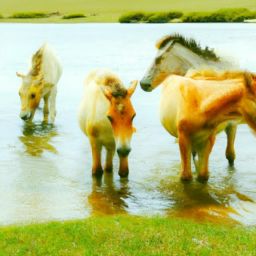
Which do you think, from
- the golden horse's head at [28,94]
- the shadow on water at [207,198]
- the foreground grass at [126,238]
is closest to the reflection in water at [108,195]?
the shadow on water at [207,198]

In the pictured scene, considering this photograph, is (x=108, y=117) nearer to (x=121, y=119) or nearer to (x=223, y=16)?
(x=121, y=119)

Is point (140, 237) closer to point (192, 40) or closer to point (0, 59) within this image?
point (192, 40)

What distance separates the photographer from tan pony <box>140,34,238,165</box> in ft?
32.2

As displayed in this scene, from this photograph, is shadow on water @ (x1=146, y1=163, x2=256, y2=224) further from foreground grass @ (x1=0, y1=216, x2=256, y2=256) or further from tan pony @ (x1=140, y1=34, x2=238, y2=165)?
tan pony @ (x1=140, y1=34, x2=238, y2=165)

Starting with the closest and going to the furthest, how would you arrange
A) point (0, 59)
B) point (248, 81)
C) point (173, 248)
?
point (173, 248), point (248, 81), point (0, 59)

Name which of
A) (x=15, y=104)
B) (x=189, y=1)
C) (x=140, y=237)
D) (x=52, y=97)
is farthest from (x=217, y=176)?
(x=189, y=1)

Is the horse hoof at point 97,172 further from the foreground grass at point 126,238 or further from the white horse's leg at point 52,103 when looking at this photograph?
the white horse's leg at point 52,103

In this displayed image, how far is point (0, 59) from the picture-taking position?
29016mm

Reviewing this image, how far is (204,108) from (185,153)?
2.51ft

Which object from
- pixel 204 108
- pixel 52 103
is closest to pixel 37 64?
pixel 52 103

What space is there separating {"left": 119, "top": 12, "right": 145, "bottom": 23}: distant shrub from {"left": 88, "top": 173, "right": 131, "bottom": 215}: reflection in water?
7854 centimetres

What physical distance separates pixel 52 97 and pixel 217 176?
206 inches

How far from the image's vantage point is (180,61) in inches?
394

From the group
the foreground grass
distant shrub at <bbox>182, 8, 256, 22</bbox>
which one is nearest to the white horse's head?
the foreground grass
